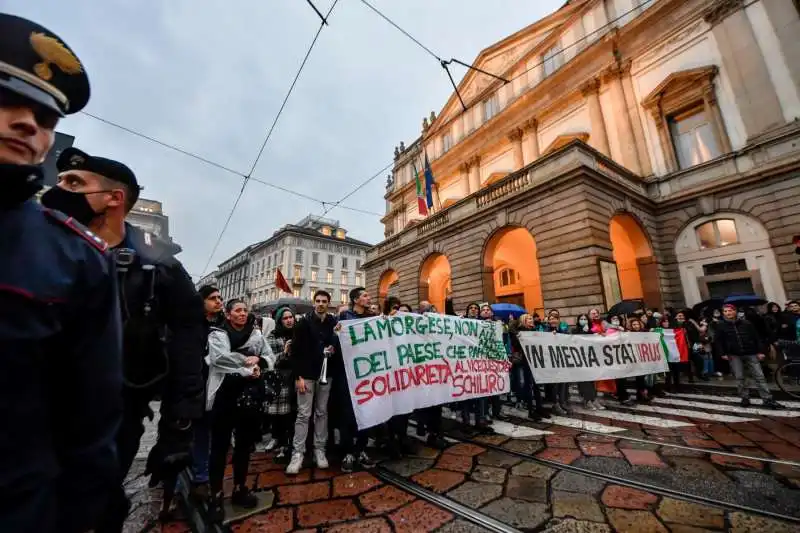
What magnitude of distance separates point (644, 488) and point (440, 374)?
249 cm

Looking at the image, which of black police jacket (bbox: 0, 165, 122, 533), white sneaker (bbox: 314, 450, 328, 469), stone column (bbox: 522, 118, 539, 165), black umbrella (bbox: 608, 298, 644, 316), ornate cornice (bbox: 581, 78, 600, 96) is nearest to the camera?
black police jacket (bbox: 0, 165, 122, 533)

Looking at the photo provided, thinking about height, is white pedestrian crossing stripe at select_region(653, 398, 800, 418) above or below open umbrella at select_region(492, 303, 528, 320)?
below

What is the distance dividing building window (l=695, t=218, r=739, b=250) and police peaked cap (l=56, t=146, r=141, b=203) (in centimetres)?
1731

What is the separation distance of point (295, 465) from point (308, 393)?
760 mm

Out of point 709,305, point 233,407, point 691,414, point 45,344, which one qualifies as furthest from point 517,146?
point 45,344

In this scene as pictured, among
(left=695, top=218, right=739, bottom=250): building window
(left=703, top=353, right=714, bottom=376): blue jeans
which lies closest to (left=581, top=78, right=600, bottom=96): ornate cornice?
(left=695, top=218, right=739, bottom=250): building window

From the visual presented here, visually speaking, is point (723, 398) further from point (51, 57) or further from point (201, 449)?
point (51, 57)

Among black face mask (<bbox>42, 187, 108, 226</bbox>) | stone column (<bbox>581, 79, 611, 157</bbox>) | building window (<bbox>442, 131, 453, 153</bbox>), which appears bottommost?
black face mask (<bbox>42, 187, 108, 226</bbox>)

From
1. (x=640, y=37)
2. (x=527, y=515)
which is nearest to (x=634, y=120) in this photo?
(x=640, y=37)

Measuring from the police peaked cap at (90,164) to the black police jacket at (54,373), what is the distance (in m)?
0.88

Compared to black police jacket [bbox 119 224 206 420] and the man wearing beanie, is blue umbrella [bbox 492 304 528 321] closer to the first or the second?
the man wearing beanie

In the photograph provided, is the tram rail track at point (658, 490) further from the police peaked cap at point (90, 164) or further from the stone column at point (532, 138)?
the stone column at point (532, 138)

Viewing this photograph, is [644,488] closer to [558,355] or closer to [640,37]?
[558,355]

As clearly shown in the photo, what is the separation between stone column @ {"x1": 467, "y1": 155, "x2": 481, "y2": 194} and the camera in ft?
71.1
